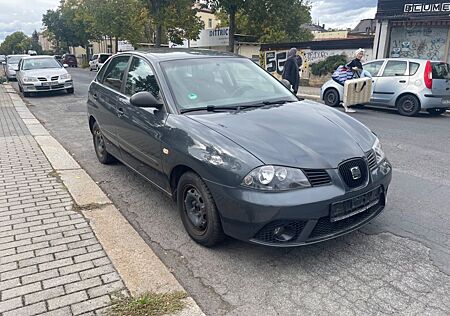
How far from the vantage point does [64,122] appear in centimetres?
924

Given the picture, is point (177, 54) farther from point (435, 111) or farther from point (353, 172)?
point (435, 111)

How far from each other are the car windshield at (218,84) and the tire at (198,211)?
78 cm

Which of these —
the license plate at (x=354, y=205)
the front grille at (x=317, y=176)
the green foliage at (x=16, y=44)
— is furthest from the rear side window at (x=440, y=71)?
the green foliage at (x=16, y=44)

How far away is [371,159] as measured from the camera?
3068 mm

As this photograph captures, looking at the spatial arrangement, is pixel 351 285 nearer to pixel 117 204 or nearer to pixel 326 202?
pixel 326 202

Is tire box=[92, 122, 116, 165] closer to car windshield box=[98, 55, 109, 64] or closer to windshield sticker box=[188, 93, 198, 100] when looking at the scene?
windshield sticker box=[188, 93, 198, 100]

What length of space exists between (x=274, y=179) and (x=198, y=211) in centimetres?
85

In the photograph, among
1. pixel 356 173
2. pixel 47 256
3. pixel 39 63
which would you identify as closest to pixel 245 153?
pixel 356 173

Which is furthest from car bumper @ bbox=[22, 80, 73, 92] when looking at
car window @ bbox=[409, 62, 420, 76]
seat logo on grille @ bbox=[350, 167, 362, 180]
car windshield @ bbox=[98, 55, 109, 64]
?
car windshield @ bbox=[98, 55, 109, 64]

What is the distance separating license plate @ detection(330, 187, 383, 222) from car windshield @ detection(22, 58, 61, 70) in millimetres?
15074

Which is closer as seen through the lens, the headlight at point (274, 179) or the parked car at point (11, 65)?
the headlight at point (274, 179)

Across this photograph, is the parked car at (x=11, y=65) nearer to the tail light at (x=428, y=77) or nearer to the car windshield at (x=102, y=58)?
the car windshield at (x=102, y=58)

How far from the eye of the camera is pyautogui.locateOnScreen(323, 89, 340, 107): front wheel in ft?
37.8

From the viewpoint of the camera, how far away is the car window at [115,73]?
4652 millimetres
